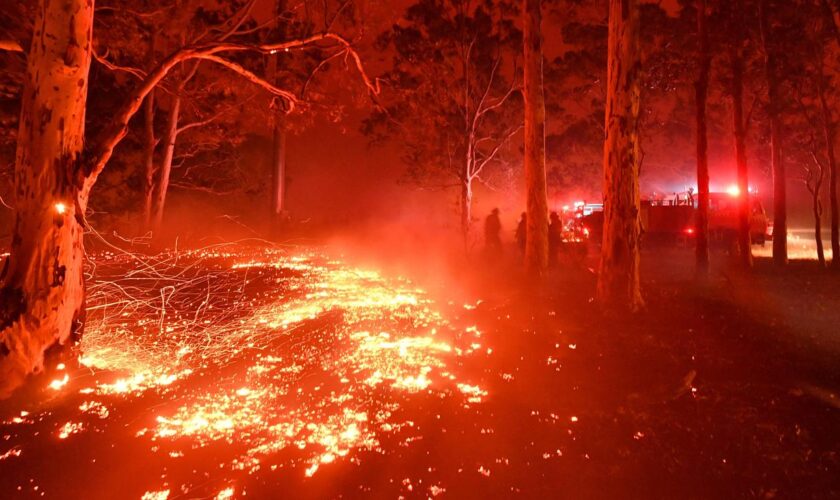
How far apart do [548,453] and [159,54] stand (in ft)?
69.1

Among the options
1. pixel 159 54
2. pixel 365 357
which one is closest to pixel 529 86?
pixel 365 357

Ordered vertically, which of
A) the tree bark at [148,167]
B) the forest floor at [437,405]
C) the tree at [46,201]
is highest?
the tree bark at [148,167]

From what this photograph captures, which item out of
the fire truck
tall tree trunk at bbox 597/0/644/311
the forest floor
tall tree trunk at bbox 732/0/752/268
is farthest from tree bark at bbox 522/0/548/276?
the fire truck

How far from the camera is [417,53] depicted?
67.2 feet

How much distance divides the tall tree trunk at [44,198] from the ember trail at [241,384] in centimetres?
59

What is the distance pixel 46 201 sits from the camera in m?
5.56

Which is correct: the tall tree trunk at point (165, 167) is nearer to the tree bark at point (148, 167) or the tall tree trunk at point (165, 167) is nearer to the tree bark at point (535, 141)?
the tree bark at point (148, 167)

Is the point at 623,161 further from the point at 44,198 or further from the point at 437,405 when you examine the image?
the point at 44,198

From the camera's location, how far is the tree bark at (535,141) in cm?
1200

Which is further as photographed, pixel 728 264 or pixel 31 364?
pixel 728 264

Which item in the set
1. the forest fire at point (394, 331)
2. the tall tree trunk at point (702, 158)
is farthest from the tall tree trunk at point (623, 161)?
the tall tree trunk at point (702, 158)

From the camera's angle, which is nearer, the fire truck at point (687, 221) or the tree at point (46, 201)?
the tree at point (46, 201)

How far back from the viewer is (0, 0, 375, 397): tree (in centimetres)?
539

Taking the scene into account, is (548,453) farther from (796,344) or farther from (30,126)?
(30,126)
